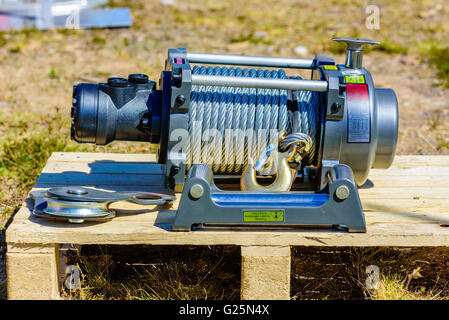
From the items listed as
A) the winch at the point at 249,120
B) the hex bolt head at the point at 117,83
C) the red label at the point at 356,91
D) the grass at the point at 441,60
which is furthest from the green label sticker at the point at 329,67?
the grass at the point at 441,60

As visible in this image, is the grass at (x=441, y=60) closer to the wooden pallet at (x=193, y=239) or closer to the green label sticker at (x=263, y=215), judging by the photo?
the wooden pallet at (x=193, y=239)

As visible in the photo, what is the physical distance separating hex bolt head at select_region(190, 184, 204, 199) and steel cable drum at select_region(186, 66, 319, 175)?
0.35 m

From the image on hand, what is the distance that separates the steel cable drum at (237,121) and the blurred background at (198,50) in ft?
2.41

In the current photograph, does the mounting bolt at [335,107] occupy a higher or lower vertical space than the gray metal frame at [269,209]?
higher

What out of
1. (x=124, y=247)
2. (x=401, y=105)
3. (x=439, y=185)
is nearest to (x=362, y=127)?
(x=439, y=185)

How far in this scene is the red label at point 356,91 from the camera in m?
2.65

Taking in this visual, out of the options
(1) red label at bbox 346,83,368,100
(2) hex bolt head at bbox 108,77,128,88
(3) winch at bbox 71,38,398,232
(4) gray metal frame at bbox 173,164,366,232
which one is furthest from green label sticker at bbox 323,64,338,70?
(2) hex bolt head at bbox 108,77,128,88

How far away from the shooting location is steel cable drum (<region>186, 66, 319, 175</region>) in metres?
2.65

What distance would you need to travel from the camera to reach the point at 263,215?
238 cm

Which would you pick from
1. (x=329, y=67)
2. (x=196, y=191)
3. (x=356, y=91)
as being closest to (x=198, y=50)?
(x=329, y=67)

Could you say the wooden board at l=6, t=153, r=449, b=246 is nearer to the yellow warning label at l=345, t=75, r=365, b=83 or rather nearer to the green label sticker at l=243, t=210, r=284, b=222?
the green label sticker at l=243, t=210, r=284, b=222

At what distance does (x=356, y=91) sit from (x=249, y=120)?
1.51ft

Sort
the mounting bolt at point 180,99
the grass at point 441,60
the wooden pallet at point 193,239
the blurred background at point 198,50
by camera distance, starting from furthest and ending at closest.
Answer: the grass at point 441,60 < the blurred background at point 198,50 < the mounting bolt at point 180,99 < the wooden pallet at point 193,239

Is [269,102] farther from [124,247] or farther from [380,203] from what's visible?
[124,247]
